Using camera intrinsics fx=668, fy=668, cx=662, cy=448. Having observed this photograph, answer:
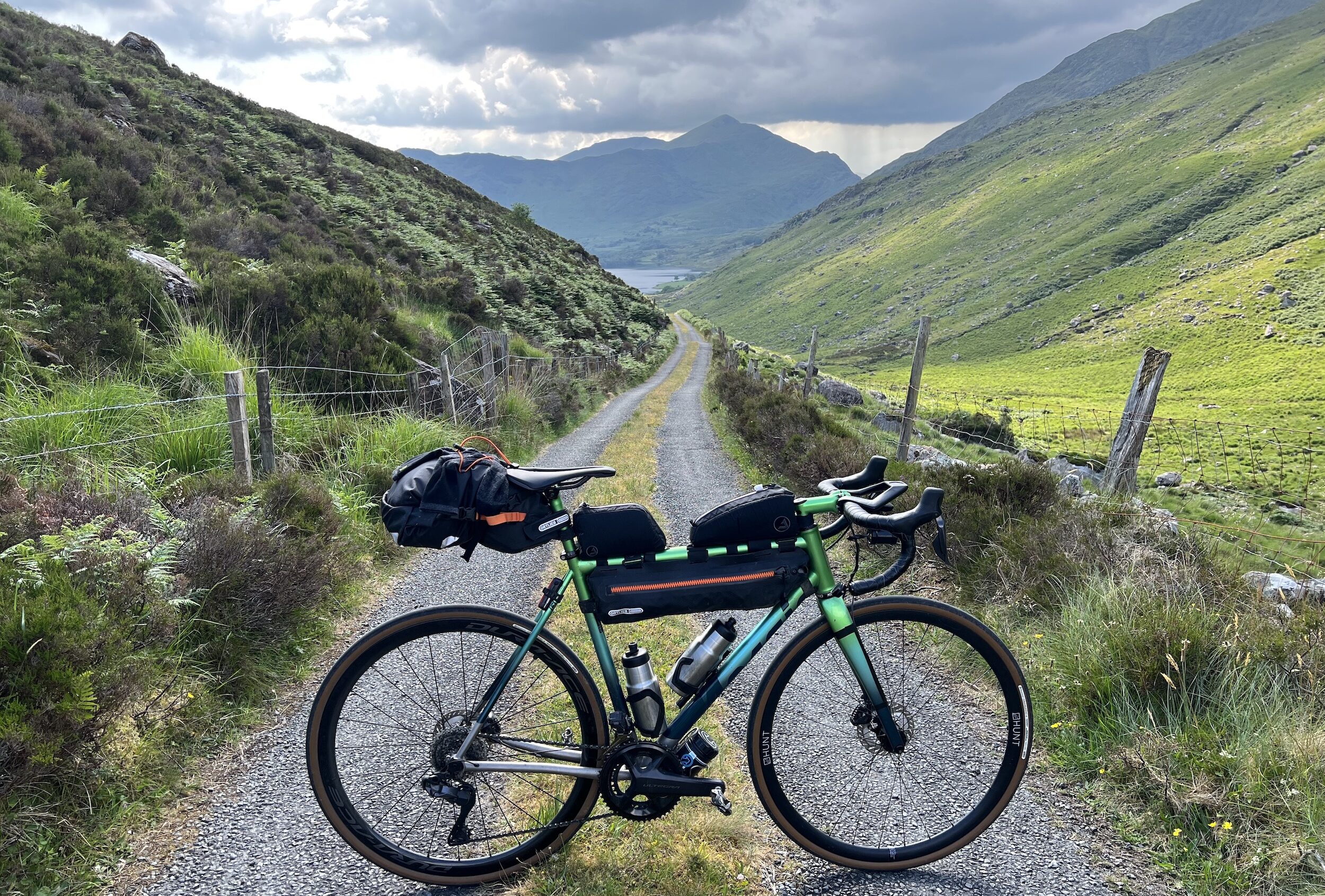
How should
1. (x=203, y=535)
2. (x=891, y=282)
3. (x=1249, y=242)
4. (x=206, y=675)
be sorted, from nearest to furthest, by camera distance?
(x=206, y=675) → (x=203, y=535) → (x=1249, y=242) → (x=891, y=282)

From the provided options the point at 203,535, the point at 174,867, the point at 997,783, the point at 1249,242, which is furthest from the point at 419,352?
the point at 1249,242

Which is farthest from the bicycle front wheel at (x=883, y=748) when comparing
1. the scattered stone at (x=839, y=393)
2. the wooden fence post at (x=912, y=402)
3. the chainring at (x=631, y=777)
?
the scattered stone at (x=839, y=393)

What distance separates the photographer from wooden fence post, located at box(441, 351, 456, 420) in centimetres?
1038

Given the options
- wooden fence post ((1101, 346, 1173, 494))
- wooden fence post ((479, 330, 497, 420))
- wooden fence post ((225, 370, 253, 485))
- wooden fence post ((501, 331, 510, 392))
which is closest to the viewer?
wooden fence post ((225, 370, 253, 485))

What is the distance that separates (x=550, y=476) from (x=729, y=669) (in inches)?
38.8

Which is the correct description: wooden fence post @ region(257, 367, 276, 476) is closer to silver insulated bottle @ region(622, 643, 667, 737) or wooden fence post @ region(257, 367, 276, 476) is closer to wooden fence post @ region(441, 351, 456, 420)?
wooden fence post @ region(441, 351, 456, 420)

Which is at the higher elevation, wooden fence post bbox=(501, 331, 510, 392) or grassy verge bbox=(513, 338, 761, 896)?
wooden fence post bbox=(501, 331, 510, 392)

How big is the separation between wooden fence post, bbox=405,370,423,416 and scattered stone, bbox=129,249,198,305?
122 inches

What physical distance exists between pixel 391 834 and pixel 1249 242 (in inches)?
3685

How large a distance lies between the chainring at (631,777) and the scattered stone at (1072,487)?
4.92 meters

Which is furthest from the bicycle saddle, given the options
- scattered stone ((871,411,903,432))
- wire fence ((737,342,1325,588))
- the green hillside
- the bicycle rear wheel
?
the green hillside

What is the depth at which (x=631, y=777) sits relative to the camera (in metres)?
2.48

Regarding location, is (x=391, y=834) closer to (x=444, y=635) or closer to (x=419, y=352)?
(x=444, y=635)

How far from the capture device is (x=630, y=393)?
86.0 ft
